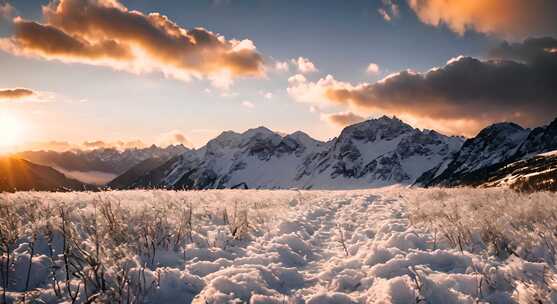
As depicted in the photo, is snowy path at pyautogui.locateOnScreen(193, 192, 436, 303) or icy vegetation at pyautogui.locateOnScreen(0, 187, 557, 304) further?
snowy path at pyautogui.locateOnScreen(193, 192, 436, 303)

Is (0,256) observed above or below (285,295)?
above

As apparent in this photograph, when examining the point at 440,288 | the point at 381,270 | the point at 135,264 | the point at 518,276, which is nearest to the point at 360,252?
the point at 381,270

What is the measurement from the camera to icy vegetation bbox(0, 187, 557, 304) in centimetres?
485

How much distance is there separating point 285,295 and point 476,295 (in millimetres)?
2760

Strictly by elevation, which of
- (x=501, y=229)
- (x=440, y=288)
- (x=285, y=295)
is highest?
(x=501, y=229)

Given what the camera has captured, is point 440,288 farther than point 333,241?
No

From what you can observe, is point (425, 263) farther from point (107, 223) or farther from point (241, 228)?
point (107, 223)

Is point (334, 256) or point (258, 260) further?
point (334, 256)

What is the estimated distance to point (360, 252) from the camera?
7328mm

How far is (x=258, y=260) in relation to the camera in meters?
6.71

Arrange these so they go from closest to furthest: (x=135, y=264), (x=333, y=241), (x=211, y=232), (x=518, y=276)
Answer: (x=518, y=276) < (x=135, y=264) < (x=211, y=232) < (x=333, y=241)

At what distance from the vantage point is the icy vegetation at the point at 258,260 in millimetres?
4852

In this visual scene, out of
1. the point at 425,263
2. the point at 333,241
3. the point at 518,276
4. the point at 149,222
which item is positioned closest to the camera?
the point at 518,276

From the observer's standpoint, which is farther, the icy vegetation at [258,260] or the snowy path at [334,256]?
the snowy path at [334,256]
